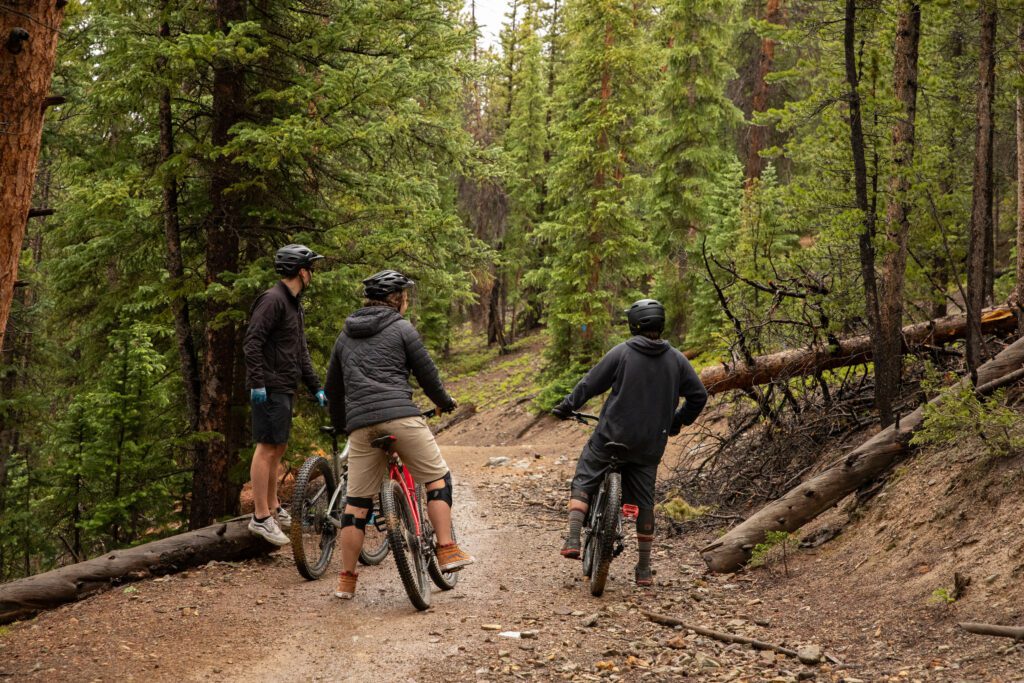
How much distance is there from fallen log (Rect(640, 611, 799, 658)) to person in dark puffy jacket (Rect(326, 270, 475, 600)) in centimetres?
155

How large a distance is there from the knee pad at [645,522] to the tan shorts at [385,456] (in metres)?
1.81

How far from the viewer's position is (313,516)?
307 inches

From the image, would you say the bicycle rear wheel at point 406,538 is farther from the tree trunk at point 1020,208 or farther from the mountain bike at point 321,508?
the tree trunk at point 1020,208

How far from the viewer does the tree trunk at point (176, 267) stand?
949cm

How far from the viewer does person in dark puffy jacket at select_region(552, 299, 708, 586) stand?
7.02 meters

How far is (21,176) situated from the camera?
4.98 m

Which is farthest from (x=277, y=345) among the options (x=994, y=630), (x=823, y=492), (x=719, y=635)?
(x=994, y=630)

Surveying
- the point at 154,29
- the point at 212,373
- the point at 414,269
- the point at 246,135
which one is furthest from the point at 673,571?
the point at 154,29

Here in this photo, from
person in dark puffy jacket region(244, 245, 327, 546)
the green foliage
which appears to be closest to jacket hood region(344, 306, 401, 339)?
person in dark puffy jacket region(244, 245, 327, 546)

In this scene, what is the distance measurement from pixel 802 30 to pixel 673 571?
568 cm

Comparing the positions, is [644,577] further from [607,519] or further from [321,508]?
[321,508]

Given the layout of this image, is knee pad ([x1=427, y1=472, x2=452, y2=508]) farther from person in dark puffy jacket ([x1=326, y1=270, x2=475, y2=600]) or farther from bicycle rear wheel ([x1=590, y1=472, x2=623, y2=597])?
bicycle rear wheel ([x1=590, y1=472, x2=623, y2=597])

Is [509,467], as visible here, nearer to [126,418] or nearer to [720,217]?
[126,418]

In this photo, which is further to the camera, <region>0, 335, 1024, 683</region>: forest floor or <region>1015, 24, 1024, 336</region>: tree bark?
<region>1015, 24, 1024, 336</region>: tree bark
